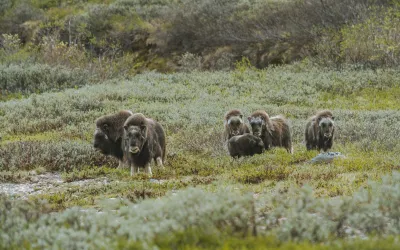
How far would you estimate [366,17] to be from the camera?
29.7 metres

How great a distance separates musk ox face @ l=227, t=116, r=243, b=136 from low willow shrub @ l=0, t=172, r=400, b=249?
729 cm

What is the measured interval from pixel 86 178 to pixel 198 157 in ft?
10.3

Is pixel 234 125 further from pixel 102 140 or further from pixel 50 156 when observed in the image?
pixel 50 156

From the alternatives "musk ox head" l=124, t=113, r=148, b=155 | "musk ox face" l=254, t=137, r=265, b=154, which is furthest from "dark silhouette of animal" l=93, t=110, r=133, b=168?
"musk ox face" l=254, t=137, r=265, b=154

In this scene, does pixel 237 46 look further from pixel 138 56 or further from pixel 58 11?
pixel 58 11

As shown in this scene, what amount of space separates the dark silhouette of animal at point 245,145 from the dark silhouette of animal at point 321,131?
1.41 meters

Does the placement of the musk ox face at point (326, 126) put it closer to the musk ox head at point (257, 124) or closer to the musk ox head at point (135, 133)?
the musk ox head at point (257, 124)

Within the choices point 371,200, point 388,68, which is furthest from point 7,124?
point 388,68

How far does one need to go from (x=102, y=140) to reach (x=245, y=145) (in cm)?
333

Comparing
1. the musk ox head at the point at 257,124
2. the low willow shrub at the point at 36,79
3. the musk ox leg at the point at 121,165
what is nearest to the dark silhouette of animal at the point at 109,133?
the musk ox leg at the point at 121,165

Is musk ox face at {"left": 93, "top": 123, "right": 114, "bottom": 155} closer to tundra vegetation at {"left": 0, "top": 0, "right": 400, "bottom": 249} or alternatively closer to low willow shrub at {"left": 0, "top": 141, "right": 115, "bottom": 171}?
tundra vegetation at {"left": 0, "top": 0, "right": 400, "bottom": 249}

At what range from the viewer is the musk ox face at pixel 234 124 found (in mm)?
12726

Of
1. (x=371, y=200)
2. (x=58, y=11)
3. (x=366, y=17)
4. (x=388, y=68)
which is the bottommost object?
(x=371, y=200)

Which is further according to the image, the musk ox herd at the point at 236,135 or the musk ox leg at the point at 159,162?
the musk ox herd at the point at 236,135
